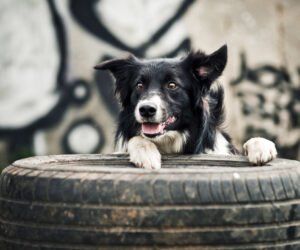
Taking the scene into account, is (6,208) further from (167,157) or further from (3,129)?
(3,129)

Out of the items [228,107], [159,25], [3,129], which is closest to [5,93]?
[3,129]

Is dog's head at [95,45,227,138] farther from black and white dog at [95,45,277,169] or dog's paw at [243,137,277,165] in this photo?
dog's paw at [243,137,277,165]

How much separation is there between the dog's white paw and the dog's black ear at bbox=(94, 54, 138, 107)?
31.5 inches

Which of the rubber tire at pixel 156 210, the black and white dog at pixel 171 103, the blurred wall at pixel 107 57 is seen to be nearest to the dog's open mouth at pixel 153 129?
the black and white dog at pixel 171 103

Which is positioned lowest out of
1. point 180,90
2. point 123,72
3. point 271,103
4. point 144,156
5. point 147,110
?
point 271,103

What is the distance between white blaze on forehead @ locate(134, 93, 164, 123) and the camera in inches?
146

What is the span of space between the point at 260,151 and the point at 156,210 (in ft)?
4.33

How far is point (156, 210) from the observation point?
2086mm

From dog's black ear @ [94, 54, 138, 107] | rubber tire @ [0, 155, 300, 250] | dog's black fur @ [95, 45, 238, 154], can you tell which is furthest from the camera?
dog's black ear @ [94, 54, 138, 107]

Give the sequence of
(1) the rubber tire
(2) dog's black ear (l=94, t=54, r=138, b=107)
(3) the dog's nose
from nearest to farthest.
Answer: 1. (1) the rubber tire
2. (3) the dog's nose
3. (2) dog's black ear (l=94, t=54, r=138, b=107)

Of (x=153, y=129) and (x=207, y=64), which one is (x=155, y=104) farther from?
(x=207, y=64)

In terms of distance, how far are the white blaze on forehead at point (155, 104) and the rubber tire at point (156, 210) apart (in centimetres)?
147

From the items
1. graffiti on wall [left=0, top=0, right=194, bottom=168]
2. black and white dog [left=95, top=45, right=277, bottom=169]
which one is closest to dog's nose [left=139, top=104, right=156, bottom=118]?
black and white dog [left=95, top=45, right=277, bottom=169]

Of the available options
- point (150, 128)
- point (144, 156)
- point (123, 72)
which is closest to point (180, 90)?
point (150, 128)
